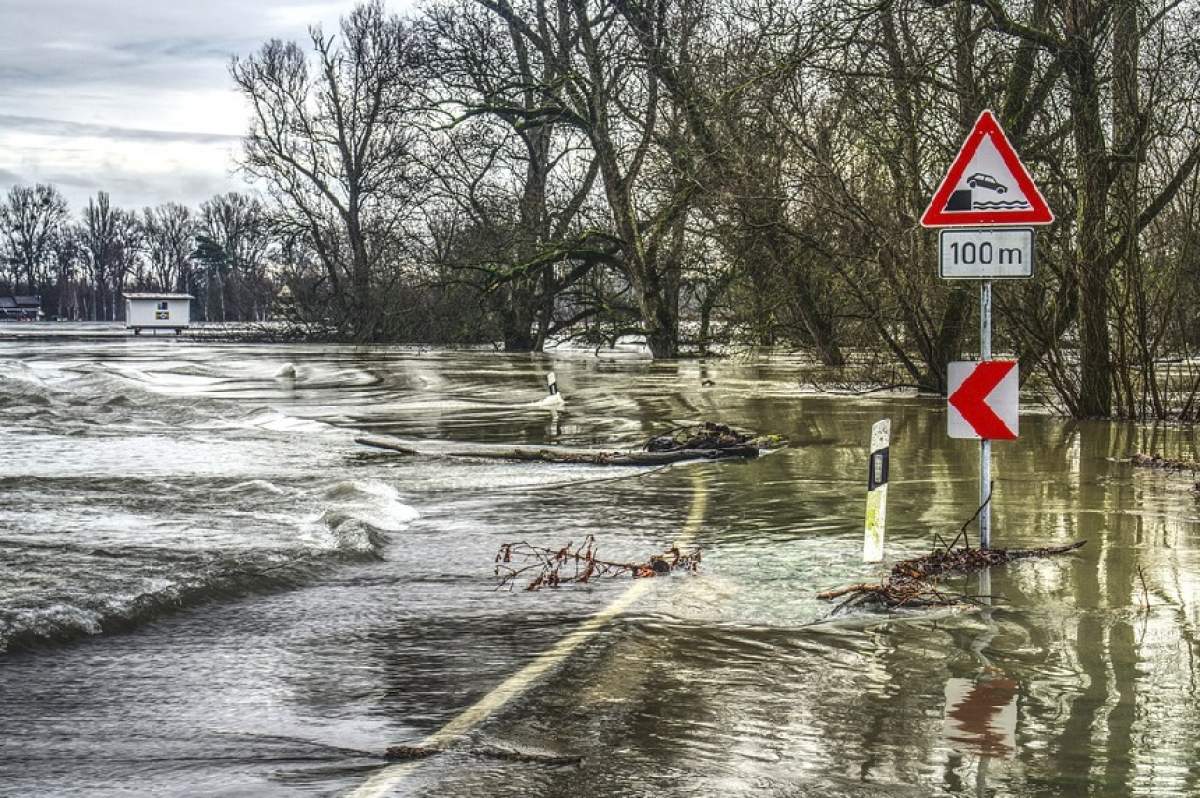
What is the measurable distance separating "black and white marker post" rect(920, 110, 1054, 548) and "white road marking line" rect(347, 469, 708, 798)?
2.37 metres

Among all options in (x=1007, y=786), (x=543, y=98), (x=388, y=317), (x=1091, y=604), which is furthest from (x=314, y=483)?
(x=388, y=317)

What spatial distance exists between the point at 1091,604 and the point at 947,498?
4595mm

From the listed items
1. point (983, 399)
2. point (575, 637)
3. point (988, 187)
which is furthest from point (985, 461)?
point (575, 637)

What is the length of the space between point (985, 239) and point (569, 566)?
3308 millimetres

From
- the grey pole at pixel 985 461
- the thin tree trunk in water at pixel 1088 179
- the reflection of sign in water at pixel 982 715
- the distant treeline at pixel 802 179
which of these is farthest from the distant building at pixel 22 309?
the reflection of sign in water at pixel 982 715

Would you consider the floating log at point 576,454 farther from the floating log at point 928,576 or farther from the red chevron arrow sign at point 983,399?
the red chevron arrow sign at point 983,399

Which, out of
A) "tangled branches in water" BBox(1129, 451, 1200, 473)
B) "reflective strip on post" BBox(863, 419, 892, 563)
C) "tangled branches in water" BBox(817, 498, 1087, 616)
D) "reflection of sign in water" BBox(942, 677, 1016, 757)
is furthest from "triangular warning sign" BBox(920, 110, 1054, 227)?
"tangled branches in water" BBox(1129, 451, 1200, 473)

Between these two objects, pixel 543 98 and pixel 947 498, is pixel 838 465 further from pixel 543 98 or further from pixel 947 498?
pixel 543 98

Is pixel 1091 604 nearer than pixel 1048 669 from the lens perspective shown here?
No

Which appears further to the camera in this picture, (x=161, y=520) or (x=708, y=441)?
(x=708, y=441)

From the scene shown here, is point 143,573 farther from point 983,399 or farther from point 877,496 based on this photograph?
point 983,399

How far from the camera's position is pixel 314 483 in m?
14.0

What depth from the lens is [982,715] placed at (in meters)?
5.62

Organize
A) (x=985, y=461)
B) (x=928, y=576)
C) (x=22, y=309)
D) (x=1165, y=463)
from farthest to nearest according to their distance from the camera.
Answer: (x=22, y=309)
(x=1165, y=463)
(x=985, y=461)
(x=928, y=576)
